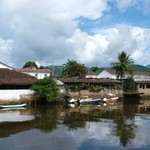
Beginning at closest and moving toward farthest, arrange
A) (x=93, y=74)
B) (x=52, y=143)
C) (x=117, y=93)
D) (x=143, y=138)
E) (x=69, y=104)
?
(x=52, y=143) → (x=143, y=138) → (x=69, y=104) → (x=117, y=93) → (x=93, y=74)

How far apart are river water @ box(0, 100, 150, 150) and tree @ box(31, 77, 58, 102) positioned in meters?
8.01

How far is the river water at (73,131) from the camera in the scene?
72.2ft

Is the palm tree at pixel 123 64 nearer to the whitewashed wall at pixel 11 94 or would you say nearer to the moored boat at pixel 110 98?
the moored boat at pixel 110 98

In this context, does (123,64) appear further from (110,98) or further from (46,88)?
(46,88)

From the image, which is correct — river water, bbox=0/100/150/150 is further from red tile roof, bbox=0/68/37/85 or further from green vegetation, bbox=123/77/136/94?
green vegetation, bbox=123/77/136/94

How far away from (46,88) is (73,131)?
64.4 ft

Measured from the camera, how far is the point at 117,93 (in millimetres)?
62188

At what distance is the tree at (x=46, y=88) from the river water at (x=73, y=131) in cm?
801

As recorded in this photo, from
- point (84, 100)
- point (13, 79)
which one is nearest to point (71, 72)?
point (84, 100)

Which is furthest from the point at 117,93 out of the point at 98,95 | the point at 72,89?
the point at 72,89

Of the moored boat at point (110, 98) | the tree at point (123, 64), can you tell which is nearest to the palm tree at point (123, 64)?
the tree at point (123, 64)

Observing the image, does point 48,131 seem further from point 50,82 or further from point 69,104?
point 69,104

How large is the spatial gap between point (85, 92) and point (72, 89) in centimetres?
247

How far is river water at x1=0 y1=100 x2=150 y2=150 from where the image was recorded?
22.0 meters
